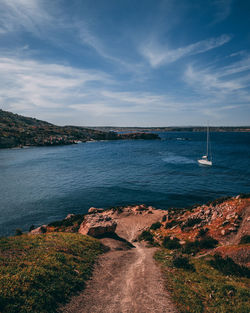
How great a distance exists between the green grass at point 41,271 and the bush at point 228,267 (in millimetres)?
9895

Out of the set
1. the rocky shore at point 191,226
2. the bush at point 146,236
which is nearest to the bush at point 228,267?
the rocky shore at point 191,226

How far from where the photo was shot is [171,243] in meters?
19.6

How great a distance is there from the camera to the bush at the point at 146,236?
75.3 ft

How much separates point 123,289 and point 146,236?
13.8m

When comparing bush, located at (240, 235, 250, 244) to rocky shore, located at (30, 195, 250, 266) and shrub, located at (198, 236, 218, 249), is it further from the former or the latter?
shrub, located at (198, 236, 218, 249)

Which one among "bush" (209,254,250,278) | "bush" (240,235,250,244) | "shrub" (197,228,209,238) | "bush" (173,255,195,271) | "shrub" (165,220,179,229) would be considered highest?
"bush" (240,235,250,244)

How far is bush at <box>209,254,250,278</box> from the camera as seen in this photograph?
1251 cm

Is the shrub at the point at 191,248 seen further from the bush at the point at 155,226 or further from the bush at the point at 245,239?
Result: the bush at the point at 155,226

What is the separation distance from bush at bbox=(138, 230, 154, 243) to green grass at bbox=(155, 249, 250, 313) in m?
8.84

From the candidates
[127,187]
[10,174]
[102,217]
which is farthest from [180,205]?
[10,174]

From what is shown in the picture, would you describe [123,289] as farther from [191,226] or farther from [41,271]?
[191,226]

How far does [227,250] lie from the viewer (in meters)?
14.9

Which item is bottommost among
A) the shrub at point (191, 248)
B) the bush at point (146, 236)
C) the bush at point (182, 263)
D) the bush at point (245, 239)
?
the bush at point (146, 236)

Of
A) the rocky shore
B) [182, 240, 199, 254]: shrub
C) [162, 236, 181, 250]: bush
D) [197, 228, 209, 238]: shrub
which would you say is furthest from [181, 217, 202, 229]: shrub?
[182, 240, 199, 254]: shrub
